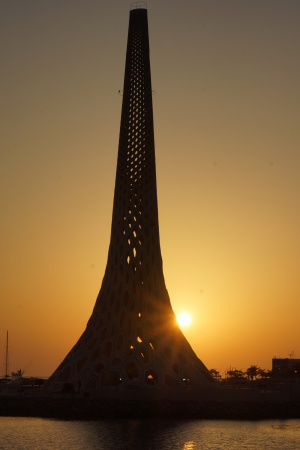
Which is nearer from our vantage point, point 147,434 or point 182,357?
point 147,434

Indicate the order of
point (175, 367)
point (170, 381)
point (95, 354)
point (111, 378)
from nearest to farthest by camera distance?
point (170, 381)
point (175, 367)
point (111, 378)
point (95, 354)

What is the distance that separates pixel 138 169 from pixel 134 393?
14.0 metres

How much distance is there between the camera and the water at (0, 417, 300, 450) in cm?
3878

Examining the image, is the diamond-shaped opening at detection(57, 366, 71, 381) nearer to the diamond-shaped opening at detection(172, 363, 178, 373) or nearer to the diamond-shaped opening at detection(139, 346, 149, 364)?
the diamond-shaped opening at detection(139, 346, 149, 364)

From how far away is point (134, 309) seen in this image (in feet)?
176

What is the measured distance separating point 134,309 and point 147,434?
1311 cm

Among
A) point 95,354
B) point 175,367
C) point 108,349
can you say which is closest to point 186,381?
point 175,367

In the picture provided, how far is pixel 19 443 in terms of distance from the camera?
39.3 metres

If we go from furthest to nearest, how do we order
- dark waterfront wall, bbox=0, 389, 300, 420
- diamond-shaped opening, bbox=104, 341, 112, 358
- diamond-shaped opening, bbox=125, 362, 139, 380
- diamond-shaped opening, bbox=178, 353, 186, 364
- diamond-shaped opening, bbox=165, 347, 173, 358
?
diamond-shaped opening, bbox=178, 353, 186, 364 → diamond-shaped opening, bbox=104, 341, 112, 358 → diamond-shaped opening, bbox=165, 347, 173, 358 → diamond-shaped opening, bbox=125, 362, 139, 380 → dark waterfront wall, bbox=0, 389, 300, 420

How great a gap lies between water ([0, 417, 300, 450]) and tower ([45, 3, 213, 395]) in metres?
5.44

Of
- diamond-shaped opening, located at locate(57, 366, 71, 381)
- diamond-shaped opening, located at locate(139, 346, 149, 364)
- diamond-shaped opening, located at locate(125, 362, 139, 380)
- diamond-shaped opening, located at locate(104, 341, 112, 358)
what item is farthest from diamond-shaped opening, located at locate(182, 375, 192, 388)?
diamond-shaped opening, located at locate(57, 366, 71, 381)

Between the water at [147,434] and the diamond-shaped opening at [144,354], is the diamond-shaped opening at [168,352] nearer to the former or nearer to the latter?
the diamond-shaped opening at [144,354]

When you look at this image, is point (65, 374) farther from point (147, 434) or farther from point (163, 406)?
point (147, 434)

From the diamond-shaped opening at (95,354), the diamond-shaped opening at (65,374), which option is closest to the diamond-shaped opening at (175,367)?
the diamond-shaped opening at (95,354)
